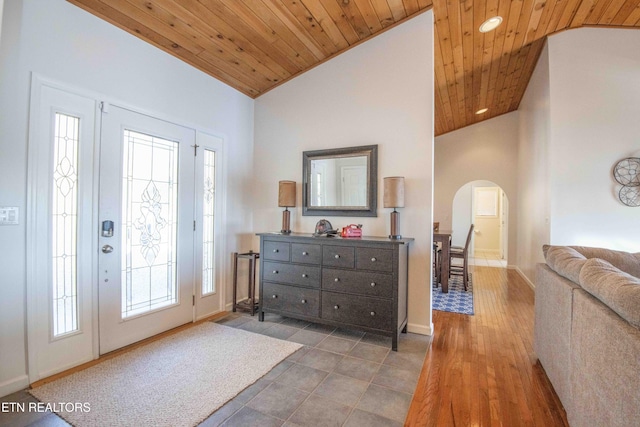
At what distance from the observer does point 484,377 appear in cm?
219

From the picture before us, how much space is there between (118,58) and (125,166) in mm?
909

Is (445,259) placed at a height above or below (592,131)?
below

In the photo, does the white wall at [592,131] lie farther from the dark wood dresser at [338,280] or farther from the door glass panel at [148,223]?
the door glass panel at [148,223]

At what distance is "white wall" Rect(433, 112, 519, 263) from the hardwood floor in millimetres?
3680

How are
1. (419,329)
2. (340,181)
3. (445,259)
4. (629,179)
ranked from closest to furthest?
(419,329) < (340,181) < (629,179) < (445,259)

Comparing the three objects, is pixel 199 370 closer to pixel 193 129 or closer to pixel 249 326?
pixel 249 326

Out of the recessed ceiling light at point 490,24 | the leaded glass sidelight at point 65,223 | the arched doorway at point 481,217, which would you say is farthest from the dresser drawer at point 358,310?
the arched doorway at point 481,217

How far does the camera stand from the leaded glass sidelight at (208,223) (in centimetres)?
336

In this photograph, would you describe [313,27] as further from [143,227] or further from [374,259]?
[143,227]

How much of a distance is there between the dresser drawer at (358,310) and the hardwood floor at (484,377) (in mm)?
472

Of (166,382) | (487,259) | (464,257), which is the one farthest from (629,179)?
(166,382)

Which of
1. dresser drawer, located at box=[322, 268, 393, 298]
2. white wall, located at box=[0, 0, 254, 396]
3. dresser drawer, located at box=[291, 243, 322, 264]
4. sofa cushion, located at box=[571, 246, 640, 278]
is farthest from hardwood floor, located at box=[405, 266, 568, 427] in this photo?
white wall, located at box=[0, 0, 254, 396]

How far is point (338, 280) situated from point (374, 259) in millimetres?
425

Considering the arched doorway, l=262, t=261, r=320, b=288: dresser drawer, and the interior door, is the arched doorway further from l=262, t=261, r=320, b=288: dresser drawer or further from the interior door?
the interior door
